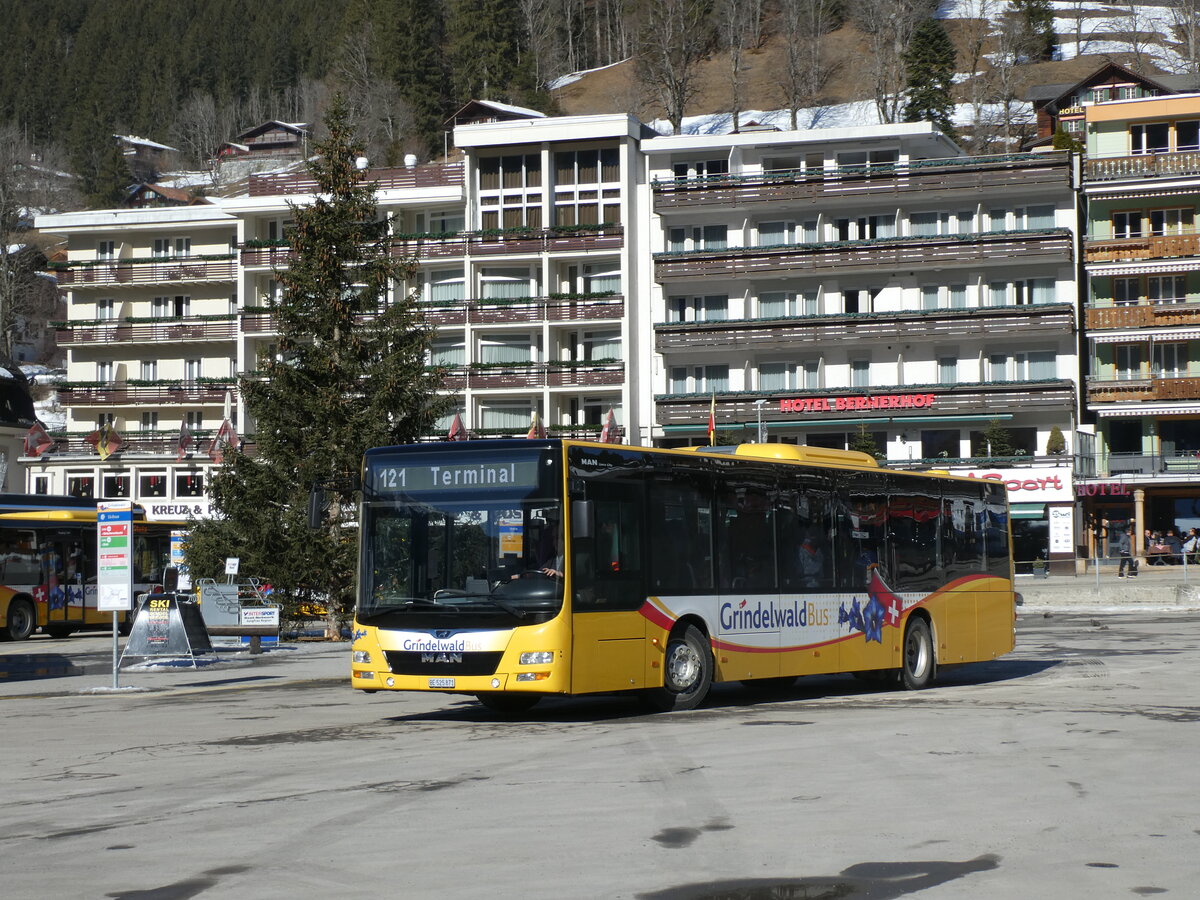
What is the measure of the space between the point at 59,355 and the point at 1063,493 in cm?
8720

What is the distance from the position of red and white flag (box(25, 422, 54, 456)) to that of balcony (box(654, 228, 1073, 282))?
1014 inches

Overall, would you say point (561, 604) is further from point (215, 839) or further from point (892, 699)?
point (215, 839)

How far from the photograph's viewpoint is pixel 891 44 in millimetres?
122188

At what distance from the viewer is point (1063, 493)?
66.8 m

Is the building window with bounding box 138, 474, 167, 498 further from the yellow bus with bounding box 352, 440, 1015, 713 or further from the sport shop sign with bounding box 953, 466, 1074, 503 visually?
the yellow bus with bounding box 352, 440, 1015, 713

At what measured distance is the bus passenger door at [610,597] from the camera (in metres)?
16.4

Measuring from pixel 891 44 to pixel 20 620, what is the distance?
95577 mm

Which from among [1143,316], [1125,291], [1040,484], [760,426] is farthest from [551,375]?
[1143,316]

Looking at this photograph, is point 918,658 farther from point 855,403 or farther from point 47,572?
point 855,403

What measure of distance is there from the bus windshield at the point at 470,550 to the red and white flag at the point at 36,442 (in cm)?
4575

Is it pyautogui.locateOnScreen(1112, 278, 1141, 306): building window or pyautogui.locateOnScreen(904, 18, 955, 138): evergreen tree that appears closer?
pyautogui.locateOnScreen(1112, 278, 1141, 306): building window

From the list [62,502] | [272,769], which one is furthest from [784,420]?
[272,769]

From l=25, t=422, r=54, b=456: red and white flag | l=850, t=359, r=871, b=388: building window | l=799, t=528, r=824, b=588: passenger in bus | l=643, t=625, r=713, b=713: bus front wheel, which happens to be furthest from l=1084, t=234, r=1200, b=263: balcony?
l=643, t=625, r=713, b=713: bus front wheel

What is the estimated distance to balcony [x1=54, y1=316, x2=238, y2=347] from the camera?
79188mm
